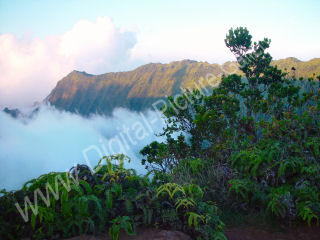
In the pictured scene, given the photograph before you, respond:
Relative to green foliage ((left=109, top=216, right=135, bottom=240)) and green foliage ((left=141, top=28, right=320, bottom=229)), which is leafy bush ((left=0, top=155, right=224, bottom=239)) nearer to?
green foliage ((left=109, top=216, right=135, bottom=240))

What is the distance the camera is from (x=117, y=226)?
286 cm

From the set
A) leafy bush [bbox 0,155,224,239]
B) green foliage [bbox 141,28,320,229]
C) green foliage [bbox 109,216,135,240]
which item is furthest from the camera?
green foliage [bbox 141,28,320,229]

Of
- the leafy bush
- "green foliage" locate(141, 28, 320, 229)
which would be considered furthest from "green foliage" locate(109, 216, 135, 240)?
"green foliage" locate(141, 28, 320, 229)

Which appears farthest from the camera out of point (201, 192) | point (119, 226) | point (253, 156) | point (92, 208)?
point (253, 156)

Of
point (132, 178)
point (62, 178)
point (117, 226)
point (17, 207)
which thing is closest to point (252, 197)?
point (132, 178)

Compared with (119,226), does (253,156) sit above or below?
below

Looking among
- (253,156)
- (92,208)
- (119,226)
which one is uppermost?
(92,208)

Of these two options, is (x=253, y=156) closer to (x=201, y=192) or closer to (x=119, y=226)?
(x=201, y=192)

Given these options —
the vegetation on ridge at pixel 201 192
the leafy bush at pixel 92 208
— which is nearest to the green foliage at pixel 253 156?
the vegetation on ridge at pixel 201 192

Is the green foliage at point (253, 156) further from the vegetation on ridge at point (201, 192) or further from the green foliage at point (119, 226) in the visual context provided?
the green foliage at point (119, 226)

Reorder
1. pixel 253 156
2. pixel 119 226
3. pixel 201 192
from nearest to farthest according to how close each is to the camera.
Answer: pixel 119 226
pixel 201 192
pixel 253 156

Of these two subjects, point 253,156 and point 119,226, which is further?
point 253,156

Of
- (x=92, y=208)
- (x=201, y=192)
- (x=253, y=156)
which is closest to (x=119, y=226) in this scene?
(x=92, y=208)

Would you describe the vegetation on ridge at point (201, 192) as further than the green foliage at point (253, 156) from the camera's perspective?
No
